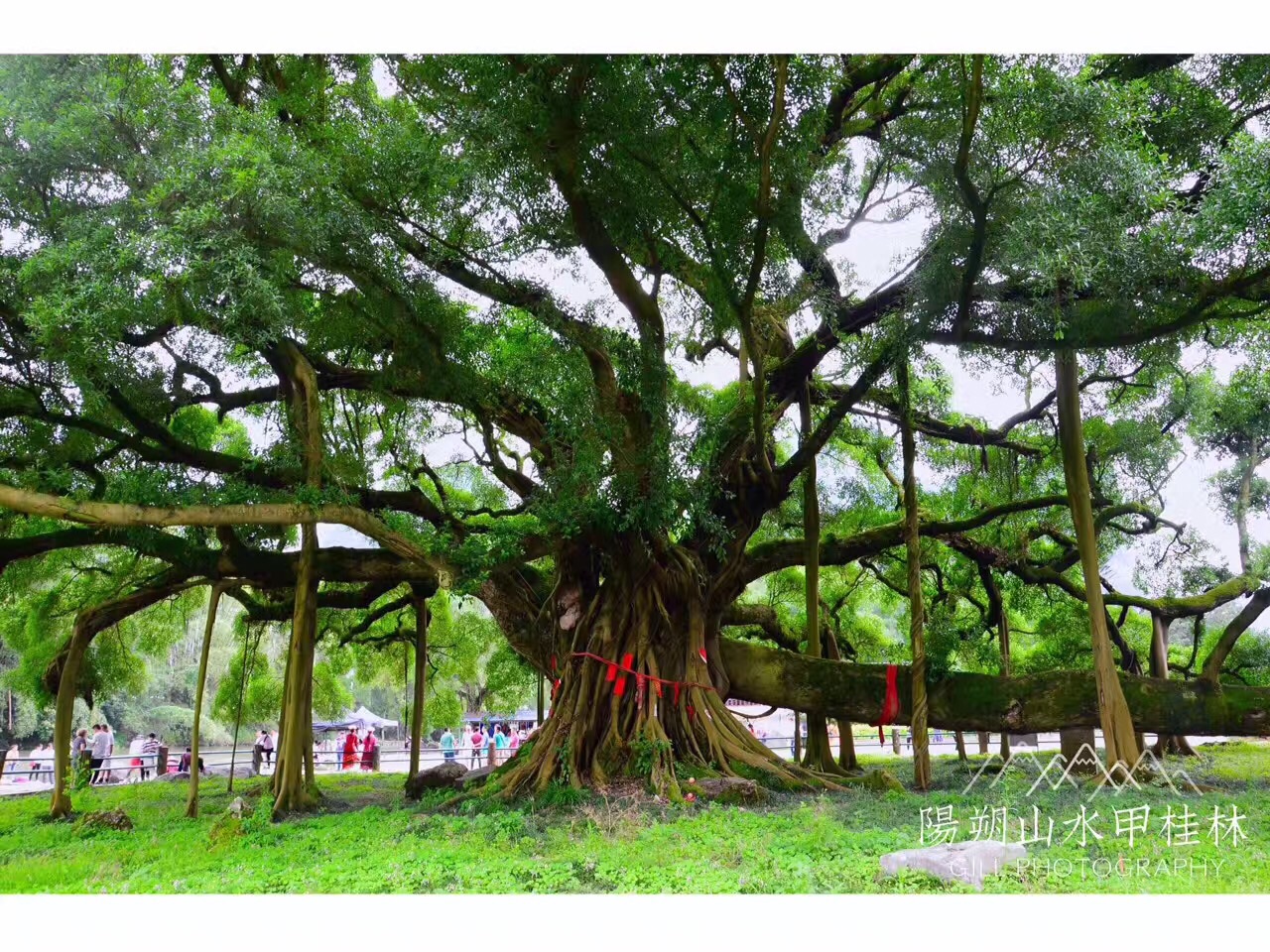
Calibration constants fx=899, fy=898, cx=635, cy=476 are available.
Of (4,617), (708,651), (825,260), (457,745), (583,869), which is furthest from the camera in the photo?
(457,745)

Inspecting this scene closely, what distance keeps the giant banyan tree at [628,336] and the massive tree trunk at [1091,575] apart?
0.08 ft

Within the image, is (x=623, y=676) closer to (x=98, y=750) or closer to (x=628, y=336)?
(x=628, y=336)

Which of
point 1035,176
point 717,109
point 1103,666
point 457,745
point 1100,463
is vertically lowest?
point 457,745

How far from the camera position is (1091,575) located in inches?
202

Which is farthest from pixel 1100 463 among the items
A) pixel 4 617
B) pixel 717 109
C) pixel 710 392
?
pixel 4 617

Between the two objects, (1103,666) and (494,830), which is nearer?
(494,830)

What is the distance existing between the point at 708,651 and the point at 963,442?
2.81 metres

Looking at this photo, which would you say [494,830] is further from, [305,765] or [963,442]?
[963,442]

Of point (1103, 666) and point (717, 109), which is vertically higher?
point (717, 109)

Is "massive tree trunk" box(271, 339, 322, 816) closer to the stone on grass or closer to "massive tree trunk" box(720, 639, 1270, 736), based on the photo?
the stone on grass

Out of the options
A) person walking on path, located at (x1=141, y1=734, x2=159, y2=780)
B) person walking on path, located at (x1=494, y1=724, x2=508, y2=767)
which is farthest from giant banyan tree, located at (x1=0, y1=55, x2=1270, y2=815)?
person walking on path, located at (x1=494, y1=724, x2=508, y2=767)

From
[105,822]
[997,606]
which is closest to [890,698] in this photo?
[997,606]

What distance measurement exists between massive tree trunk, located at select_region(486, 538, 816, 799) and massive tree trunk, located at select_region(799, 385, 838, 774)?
92 cm

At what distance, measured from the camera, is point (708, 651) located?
602 centimetres
